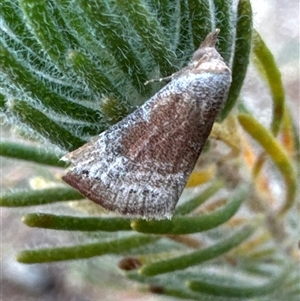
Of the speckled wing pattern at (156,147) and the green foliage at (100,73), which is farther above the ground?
the green foliage at (100,73)

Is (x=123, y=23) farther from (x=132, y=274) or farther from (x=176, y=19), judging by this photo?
(x=132, y=274)

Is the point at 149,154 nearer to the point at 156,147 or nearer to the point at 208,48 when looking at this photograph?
the point at 156,147

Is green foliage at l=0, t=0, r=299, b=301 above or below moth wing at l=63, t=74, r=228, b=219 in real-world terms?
above

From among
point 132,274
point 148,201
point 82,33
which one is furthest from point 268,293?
point 82,33

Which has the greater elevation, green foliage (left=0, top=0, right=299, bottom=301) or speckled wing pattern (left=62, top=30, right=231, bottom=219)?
green foliage (left=0, top=0, right=299, bottom=301)

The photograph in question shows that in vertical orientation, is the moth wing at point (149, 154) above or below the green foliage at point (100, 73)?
below

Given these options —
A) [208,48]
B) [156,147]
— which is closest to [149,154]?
[156,147]

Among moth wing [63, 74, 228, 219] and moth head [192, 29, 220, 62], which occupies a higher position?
moth head [192, 29, 220, 62]

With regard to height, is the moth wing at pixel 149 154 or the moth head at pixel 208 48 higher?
the moth head at pixel 208 48
